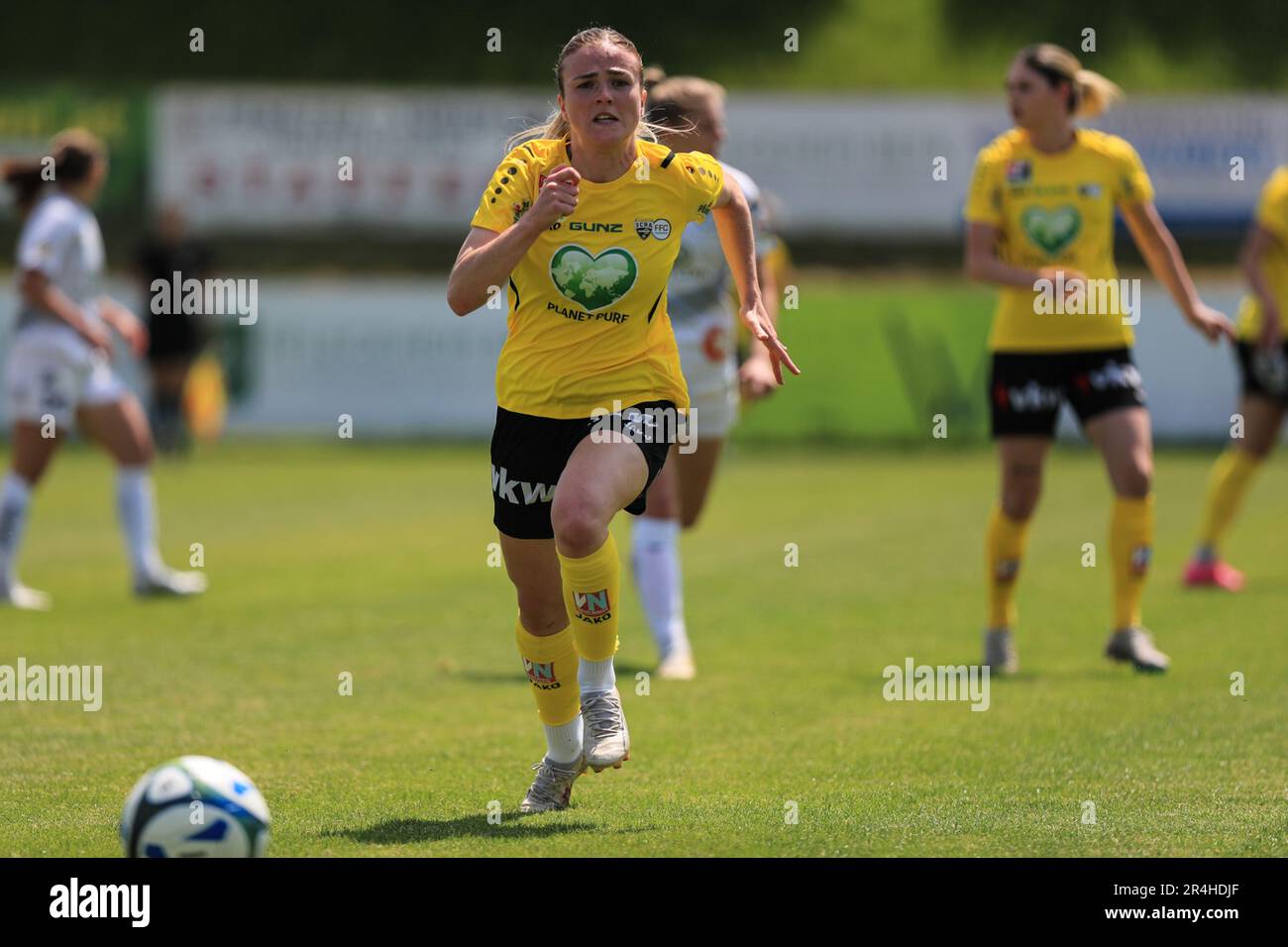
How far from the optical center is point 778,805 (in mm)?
5617

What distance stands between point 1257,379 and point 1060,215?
157 inches

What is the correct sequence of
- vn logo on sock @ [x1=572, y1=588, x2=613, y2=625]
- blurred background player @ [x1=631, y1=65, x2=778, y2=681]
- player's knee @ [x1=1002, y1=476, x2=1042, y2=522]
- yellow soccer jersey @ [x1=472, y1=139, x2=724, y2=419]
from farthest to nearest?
player's knee @ [x1=1002, y1=476, x2=1042, y2=522]
blurred background player @ [x1=631, y1=65, x2=778, y2=681]
vn logo on sock @ [x1=572, y1=588, x2=613, y2=625]
yellow soccer jersey @ [x1=472, y1=139, x2=724, y2=419]

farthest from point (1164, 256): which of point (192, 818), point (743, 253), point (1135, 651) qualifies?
point (192, 818)

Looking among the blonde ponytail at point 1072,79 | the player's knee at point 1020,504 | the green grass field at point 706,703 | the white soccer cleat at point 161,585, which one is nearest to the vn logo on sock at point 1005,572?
the player's knee at point 1020,504

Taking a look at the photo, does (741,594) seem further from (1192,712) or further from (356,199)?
(356,199)

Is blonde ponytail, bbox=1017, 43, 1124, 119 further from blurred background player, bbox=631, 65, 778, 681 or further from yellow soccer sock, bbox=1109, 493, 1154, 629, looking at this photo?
yellow soccer sock, bbox=1109, 493, 1154, 629

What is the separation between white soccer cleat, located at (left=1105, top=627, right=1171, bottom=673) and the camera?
328 inches

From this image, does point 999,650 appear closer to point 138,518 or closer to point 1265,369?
Result: point 1265,369

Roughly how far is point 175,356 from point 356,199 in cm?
689

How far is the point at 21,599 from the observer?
1090 cm

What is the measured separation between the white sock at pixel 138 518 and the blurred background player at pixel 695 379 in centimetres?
379

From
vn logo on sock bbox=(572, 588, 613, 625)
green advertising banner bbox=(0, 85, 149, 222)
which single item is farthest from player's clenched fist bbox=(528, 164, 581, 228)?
Result: green advertising banner bbox=(0, 85, 149, 222)

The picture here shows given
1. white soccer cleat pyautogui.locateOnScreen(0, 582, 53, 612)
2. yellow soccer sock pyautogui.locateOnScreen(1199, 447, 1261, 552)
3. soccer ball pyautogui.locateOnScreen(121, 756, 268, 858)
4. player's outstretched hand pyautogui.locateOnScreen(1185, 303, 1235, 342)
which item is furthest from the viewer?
yellow soccer sock pyautogui.locateOnScreen(1199, 447, 1261, 552)
